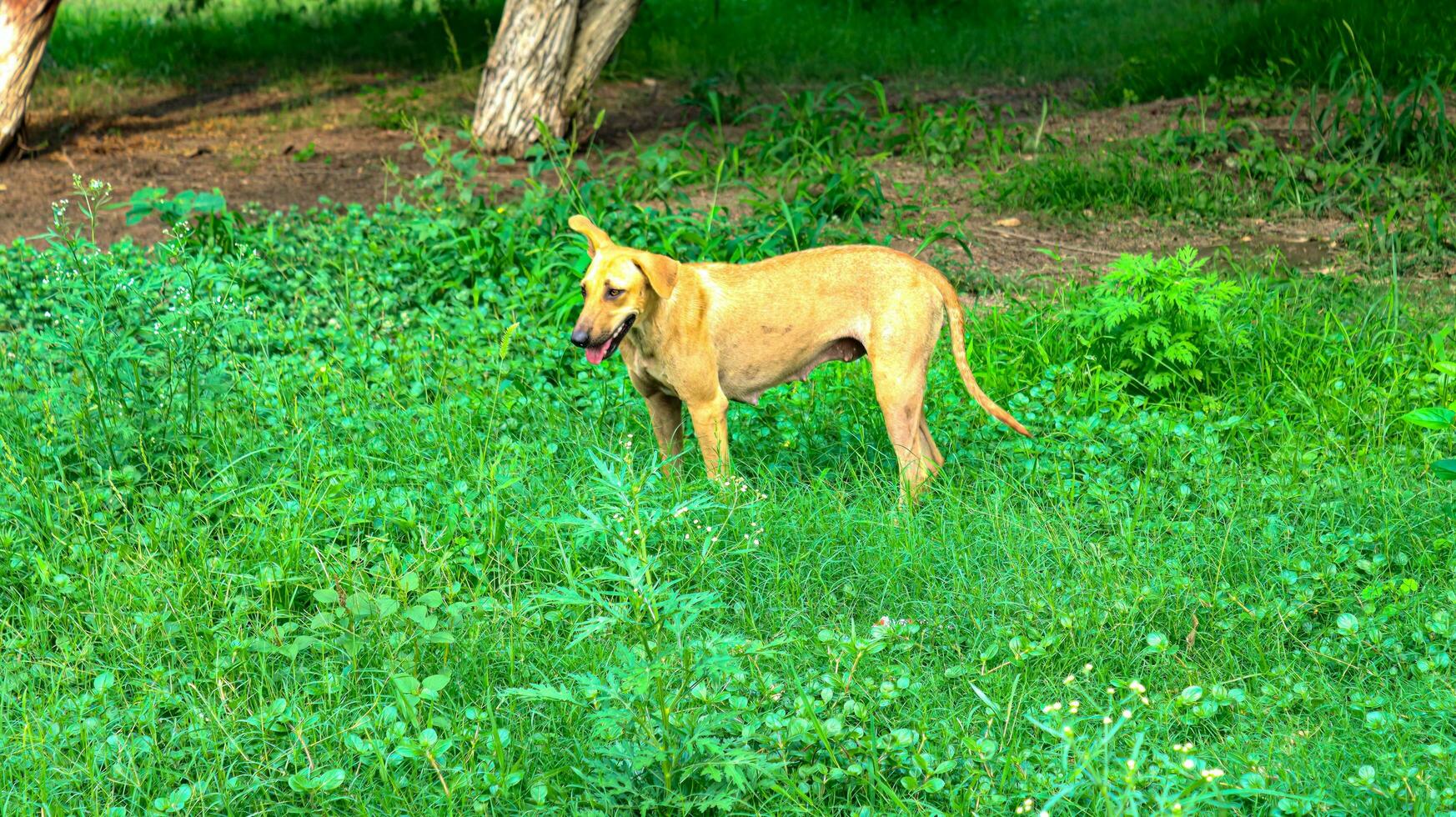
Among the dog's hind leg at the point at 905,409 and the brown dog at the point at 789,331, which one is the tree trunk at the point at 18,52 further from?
the dog's hind leg at the point at 905,409

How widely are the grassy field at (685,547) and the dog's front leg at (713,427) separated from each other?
12cm

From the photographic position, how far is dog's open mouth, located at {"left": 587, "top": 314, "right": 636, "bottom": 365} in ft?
14.4

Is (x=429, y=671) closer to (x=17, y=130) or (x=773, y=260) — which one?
(x=773, y=260)

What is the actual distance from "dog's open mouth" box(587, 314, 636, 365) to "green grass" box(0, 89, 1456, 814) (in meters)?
0.35

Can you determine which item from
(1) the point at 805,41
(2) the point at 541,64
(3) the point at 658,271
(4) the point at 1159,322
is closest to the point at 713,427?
(3) the point at 658,271

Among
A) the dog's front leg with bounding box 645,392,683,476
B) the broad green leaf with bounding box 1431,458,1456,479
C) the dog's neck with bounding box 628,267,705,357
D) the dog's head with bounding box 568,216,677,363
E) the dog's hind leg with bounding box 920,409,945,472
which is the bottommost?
the dog's hind leg with bounding box 920,409,945,472

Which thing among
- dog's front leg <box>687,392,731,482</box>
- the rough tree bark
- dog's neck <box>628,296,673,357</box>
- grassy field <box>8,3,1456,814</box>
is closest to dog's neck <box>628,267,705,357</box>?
dog's neck <box>628,296,673,357</box>

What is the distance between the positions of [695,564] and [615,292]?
1095 mm

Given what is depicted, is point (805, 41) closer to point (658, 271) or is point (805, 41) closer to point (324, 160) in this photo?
point (324, 160)

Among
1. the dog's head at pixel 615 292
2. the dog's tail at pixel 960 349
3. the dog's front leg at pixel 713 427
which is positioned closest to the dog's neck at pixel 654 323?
the dog's head at pixel 615 292

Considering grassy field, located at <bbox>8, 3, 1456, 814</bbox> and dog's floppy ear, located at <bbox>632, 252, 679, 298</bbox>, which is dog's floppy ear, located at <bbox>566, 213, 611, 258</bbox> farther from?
grassy field, located at <bbox>8, 3, 1456, 814</bbox>

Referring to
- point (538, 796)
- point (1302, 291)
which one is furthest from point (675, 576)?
point (1302, 291)

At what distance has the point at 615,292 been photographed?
4445mm

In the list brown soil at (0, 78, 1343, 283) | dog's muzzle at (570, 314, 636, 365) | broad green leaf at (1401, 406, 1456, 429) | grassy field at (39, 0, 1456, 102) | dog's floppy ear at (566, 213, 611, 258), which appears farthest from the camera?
grassy field at (39, 0, 1456, 102)
